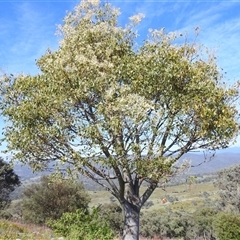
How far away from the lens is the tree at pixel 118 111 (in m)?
12.7

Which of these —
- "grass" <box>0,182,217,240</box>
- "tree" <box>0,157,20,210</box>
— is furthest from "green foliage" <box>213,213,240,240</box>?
"tree" <box>0,157,20,210</box>

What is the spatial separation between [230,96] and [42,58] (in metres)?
9.08

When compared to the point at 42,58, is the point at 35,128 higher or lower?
lower

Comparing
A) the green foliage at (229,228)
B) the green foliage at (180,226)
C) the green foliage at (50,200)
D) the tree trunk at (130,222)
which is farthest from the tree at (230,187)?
the tree trunk at (130,222)

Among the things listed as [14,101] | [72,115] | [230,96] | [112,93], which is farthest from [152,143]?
[14,101]

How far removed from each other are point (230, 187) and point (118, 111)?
54.6 metres

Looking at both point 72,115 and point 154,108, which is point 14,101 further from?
Result: point 154,108

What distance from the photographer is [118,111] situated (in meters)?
12.5

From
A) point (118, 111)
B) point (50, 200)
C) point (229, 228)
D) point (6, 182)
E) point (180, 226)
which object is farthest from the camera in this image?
point (180, 226)

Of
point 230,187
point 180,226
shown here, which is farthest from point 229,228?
point 230,187

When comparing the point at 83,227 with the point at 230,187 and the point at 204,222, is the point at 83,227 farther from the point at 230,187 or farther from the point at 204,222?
the point at 230,187

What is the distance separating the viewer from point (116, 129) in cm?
1230

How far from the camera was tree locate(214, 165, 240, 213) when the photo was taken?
59156mm

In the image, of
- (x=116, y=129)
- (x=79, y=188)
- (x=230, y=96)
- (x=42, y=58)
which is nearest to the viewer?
(x=116, y=129)
